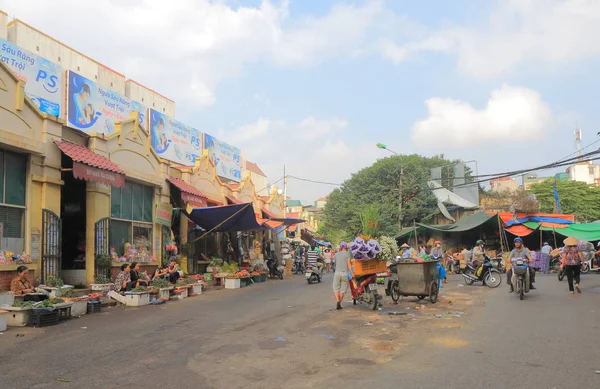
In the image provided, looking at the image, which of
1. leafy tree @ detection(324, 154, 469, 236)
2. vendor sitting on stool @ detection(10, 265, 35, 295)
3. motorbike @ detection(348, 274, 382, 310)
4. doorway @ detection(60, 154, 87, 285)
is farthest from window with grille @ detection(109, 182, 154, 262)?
leafy tree @ detection(324, 154, 469, 236)

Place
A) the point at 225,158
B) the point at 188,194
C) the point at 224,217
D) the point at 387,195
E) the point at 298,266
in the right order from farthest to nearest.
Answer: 1. the point at 225,158
2. the point at 387,195
3. the point at 298,266
4. the point at 224,217
5. the point at 188,194

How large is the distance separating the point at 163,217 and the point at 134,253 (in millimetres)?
2334

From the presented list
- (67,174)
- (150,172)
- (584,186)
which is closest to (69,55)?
(150,172)

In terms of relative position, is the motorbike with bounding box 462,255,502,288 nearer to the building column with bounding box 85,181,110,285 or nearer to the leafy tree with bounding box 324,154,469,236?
the building column with bounding box 85,181,110,285

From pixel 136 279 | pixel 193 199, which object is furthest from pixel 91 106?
pixel 136 279

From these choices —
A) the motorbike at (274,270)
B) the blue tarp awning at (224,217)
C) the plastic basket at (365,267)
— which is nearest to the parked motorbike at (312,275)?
the blue tarp awning at (224,217)

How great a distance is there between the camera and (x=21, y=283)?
11.0m

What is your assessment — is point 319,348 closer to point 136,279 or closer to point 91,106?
point 136,279

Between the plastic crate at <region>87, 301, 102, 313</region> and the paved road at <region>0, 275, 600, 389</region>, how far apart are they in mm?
325

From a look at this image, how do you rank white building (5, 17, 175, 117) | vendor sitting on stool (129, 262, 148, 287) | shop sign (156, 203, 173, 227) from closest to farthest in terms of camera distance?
vendor sitting on stool (129, 262, 148, 287), shop sign (156, 203, 173, 227), white building (5, 17, 175, 117)

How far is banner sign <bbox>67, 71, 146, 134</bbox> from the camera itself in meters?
28.2

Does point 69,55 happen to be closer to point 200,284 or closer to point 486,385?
point 200,284

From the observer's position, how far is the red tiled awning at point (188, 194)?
61.9 ft

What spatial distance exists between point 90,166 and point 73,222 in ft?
12.2
